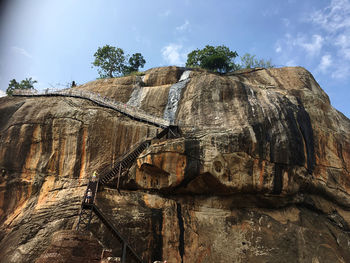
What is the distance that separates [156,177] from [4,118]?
11822 millimetres

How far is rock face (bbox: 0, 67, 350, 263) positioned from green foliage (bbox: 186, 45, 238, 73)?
16.3 metres

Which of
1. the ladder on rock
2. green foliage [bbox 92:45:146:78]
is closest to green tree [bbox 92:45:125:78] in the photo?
green foliage [bbox 92:45:146:78]

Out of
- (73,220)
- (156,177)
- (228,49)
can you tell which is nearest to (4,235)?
(73,220)

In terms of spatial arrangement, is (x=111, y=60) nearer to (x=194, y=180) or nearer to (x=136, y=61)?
(x=136, y=61)

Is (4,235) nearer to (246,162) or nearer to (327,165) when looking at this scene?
(246,162)

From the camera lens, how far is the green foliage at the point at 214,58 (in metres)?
39.0

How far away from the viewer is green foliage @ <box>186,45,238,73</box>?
128 feet

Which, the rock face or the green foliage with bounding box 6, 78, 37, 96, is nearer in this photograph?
the rock face

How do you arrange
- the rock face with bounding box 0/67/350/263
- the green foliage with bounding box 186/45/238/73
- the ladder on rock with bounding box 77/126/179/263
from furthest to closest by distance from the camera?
the green foliage with bounding box 186/45/238/73, the rock face with bounding box 0/67/350/263, the ladder on rock with bounding box 77/126/179/263

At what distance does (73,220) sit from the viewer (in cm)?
1603

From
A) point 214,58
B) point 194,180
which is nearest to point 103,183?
point 194,180

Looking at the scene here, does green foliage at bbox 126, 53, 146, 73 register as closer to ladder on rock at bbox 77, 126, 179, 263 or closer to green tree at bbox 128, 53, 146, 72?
green tree at bbox 128, 53, 146, 72

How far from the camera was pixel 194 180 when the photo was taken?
18859 millimetres

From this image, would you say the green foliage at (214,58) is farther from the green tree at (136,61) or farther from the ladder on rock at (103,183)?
the ladder on rock at (103,183)
